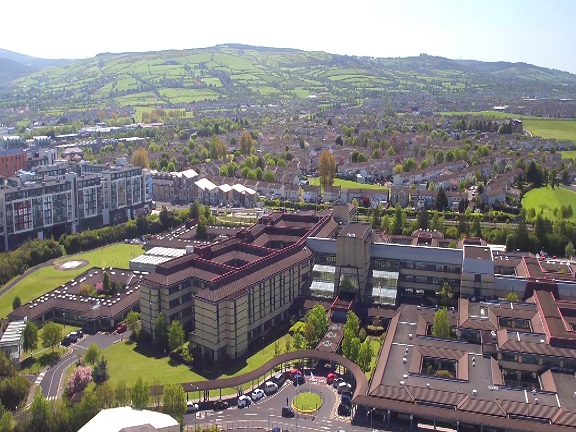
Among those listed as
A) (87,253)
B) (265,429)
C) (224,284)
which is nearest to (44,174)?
(87,253)

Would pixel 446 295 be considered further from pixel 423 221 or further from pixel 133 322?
pixel 133 322

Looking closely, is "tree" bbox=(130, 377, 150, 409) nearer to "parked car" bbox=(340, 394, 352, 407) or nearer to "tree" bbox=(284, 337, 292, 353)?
"parked car" bbox=(340, 394, 352, 407)

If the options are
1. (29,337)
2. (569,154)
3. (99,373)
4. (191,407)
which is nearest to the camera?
(191,407)

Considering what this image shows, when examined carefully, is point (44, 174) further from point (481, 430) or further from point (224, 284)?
point (481, 430)

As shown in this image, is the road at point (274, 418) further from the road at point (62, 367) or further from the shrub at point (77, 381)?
the road at point (62, 367)

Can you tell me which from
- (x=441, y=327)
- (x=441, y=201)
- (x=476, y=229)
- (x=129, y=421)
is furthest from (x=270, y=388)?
(x=441, y=201)
